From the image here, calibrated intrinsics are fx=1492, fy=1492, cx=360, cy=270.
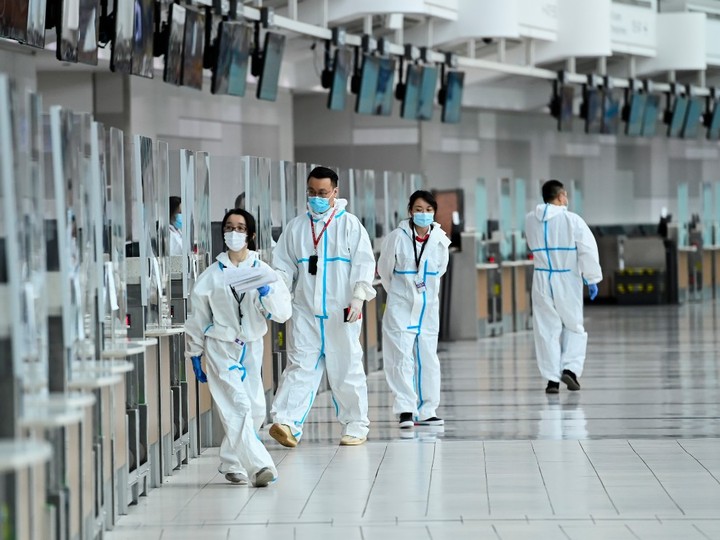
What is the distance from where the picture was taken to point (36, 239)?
495cm

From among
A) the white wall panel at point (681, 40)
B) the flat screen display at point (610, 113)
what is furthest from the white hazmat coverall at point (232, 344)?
the white wall panel at point (681, 40)

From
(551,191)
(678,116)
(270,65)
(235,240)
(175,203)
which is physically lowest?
(235,240)

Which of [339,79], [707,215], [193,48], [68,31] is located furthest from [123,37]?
[707,215]

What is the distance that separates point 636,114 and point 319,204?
54.0ft

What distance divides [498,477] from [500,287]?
35.8ft

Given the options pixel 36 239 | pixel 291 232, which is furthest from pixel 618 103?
pixel 36 239

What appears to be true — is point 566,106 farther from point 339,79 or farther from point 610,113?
point 339,79

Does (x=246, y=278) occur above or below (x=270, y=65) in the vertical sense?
below

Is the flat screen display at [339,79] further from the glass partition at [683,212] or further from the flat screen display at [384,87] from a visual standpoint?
the glass partition at [683,212]

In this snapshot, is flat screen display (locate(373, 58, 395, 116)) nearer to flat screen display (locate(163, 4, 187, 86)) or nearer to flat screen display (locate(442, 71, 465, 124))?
flat screen display (locate(442, 71, 465, 124))

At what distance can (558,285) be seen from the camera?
11.9 meters

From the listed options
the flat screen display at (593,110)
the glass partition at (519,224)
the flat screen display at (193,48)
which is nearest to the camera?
the flat screen display at (193,48)

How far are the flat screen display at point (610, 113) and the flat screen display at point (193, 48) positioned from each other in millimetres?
11527

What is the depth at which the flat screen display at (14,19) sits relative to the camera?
873 centimetres
